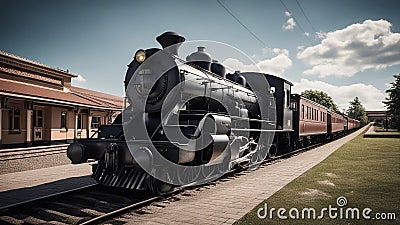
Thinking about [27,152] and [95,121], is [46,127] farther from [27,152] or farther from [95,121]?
[27,152]

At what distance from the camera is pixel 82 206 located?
7094mm

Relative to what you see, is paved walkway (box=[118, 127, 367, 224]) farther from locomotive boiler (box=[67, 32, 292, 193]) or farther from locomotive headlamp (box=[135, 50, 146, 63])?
locomotive headlamp (box=[135, 50, 146, 63])

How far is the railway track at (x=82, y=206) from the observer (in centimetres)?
613

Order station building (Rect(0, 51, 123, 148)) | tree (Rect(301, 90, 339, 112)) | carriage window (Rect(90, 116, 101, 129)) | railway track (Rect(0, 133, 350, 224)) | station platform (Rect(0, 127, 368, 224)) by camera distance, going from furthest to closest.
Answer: tree (Rect(301, 90, 339, 112)) → carriage window (Rect(90, 116, 101, 129)) → station building (Rect(0, 51, 123, 148)) → station platform (Rect(0, 127, 368, 224)) → railway track (Rect(0, 133, 350, 224))

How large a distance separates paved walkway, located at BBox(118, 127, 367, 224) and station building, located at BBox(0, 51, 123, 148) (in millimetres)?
9006

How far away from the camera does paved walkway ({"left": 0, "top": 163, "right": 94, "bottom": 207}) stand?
8.10 metres

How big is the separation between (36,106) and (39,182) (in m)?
9.38

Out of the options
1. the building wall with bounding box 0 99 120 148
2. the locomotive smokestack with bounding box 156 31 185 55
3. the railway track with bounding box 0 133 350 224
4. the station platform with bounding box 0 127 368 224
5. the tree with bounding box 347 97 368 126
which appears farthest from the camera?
the tree with bounding box 347 97 368 126

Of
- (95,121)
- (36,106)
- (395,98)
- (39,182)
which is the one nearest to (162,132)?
(39,182)

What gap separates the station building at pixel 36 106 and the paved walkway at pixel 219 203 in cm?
901

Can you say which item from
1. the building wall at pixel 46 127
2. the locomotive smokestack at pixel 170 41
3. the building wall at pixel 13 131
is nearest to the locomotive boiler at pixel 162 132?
the locomotive smokestack at pixel 170 41

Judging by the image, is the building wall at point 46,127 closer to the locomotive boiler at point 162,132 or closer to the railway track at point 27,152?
the railway track at point 27,152

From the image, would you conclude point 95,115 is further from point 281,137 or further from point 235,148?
point 235,148

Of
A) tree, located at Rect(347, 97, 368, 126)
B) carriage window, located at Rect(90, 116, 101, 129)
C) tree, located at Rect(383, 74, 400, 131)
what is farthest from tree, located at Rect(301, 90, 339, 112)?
carriage window, located at Rect(90, 116, 101, 129)
